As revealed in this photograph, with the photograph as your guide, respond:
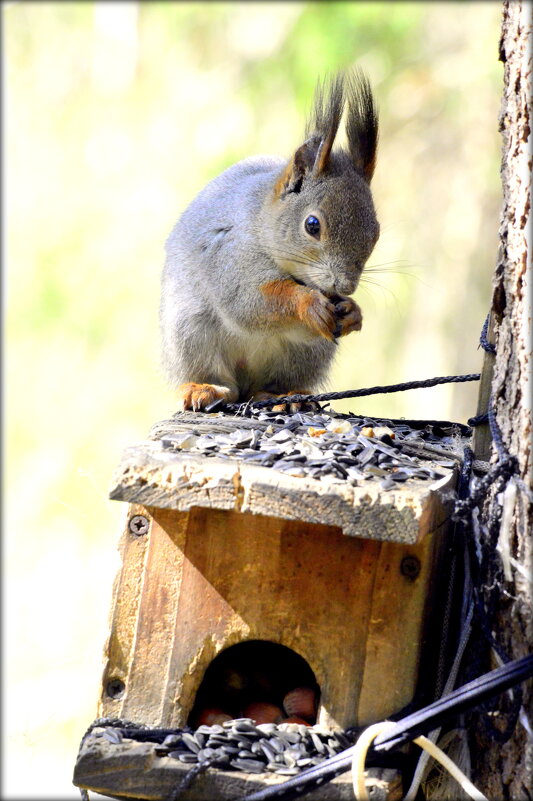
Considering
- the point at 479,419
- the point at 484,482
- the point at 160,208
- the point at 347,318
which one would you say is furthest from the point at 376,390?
the point at 160,208

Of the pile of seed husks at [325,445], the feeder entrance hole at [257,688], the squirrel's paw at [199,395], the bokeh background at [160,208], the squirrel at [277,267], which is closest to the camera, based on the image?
the pile of seed husks at [325,445]

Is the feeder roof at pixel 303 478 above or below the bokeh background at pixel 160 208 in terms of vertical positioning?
below

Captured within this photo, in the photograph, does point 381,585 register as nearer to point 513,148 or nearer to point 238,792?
point 238,792

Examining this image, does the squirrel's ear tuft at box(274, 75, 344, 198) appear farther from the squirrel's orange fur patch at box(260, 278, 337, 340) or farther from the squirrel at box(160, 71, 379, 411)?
the squirrel's orange fur patch at box(260, 278, 337, 340)

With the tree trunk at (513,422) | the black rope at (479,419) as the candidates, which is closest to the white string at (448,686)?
the tree trunk at (513,422)

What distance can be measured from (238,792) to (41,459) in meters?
3.09

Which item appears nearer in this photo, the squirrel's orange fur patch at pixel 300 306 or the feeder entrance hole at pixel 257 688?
the feeder entrance hole at pixel 257 688

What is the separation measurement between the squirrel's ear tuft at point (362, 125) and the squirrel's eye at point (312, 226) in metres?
0.17

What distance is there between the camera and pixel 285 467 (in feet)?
3.62

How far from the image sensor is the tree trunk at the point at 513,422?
1.04m

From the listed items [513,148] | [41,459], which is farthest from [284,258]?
[41,459]

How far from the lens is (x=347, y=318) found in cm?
176

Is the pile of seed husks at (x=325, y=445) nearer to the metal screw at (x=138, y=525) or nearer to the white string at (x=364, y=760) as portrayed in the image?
the metal screw at (x=138, y=525)

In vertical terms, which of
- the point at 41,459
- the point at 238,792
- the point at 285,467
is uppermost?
the point at 41,459
